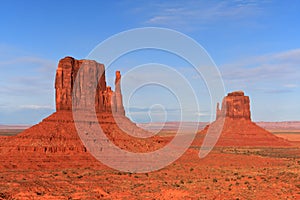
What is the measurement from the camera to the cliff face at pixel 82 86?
68250mm

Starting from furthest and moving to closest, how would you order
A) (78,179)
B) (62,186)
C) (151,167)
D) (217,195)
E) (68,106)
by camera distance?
1. (68,106)
2. (151,167)
3. (78,179)
4. (62,186)
5. (217,195)

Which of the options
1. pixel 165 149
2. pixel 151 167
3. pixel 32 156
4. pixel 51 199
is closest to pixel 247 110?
pixel 165 149

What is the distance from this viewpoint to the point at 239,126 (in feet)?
413

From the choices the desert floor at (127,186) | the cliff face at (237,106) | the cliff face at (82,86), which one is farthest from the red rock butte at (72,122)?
the cliff face at (237,106)

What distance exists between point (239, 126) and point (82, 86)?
73723mm

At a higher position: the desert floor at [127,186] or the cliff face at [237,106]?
the cliff face at [237,106]

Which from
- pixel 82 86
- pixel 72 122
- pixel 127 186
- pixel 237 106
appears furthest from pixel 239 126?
pixel 127 186

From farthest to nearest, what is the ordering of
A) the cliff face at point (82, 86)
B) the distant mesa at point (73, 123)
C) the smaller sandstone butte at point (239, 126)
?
the smaller sandstone butte at point (239, 126) → the cliff face at point (82, 86) → the distant mesa at point (73, 123)

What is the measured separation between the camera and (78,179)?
3744 cm

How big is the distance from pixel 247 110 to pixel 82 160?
301 feet

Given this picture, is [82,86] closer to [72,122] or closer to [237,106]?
[72,122]

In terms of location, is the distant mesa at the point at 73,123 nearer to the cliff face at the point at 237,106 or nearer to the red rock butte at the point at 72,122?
the red rock butte at the point at 72,122

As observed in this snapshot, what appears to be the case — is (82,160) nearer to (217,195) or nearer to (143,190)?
(143,190)

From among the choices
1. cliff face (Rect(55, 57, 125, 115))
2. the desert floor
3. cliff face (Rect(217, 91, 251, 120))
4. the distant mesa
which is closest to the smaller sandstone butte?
cliff face (Rect(217, 91, 251, 120))
